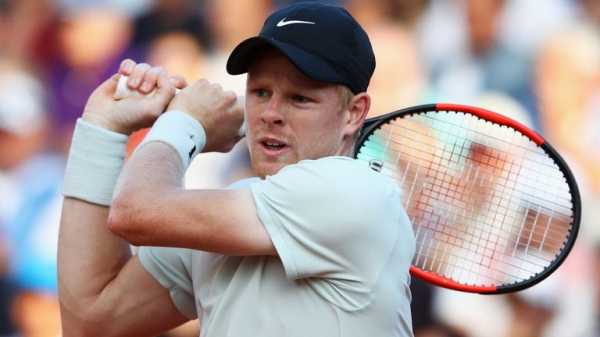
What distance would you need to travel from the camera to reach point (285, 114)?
79.9 inches

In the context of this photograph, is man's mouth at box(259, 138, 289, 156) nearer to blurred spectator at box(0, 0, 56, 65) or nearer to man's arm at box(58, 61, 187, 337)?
man's arm at box(58, 61, 187, 337)

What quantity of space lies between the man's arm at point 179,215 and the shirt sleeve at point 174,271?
0.24m

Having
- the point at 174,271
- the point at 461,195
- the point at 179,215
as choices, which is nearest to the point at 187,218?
the point at 179,215

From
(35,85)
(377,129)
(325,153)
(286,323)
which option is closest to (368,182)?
(325,153)

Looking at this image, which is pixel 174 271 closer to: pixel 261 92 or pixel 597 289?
pixel 261 92

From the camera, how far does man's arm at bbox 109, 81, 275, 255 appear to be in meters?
1.90

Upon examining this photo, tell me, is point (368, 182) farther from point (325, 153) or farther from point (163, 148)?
point (163, 148)

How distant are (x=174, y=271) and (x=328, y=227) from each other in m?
0.42

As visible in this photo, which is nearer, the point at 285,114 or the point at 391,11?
the point at 285,114

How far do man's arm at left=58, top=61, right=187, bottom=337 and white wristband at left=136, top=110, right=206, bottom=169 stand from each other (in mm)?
88

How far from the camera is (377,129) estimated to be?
241cm

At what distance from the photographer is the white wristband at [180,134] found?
2.04 meters

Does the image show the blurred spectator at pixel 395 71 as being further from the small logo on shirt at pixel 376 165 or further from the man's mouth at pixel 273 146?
the man's mouth at pixel 273 146

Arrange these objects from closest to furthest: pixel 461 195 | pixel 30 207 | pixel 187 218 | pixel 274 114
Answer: pixel 187 218, pixel 274 114, pixel 461 195, pixel 30 207
